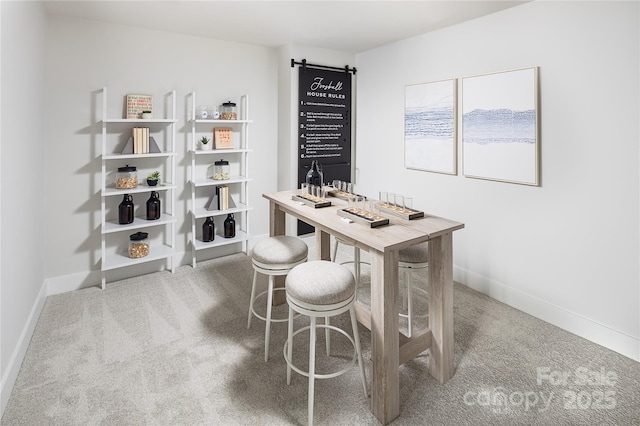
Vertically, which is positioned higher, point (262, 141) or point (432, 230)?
point (262, 141)

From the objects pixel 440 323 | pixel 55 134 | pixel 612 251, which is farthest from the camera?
pixel 55 134

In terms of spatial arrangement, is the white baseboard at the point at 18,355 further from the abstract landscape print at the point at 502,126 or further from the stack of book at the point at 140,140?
the abstract landscape print at the point at 502,126

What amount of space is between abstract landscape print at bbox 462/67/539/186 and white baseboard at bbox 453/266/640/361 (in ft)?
3.01

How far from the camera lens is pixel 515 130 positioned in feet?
9.04

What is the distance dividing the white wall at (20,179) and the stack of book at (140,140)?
26.7 inches

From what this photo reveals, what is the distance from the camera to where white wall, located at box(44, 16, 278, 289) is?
9.88 ft

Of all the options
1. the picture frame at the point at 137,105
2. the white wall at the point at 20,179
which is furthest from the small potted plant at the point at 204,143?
the white wall at the point at 20,179

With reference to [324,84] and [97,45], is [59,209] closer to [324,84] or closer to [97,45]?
[97,45]

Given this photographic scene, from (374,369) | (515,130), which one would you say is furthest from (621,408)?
(515,130)

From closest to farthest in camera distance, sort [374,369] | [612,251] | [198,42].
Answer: [374,369], [612,251], [198,42]

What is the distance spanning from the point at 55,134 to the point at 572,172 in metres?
4.12

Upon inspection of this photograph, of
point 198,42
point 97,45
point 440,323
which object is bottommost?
point 440,323

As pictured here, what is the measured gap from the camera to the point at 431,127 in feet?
11.4

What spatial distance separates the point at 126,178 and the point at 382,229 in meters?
2.53
